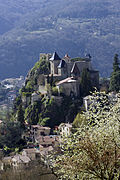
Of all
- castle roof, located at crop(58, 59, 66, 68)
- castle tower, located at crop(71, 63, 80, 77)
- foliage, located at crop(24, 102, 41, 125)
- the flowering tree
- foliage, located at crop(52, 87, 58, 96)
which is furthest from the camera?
castle roof, located at crop(58, 59, 66, 68)

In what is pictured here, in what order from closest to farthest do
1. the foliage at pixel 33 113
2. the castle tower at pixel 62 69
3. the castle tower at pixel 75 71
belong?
the castle tower at pixel 75 71, the foliage at pixel 33 113, the castle tower at pixel 62 69

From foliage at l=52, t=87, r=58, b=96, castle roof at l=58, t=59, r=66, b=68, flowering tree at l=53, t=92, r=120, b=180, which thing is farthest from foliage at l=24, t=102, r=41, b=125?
flowering tree at l=53, t=92, r=120, b=180

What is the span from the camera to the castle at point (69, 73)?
7644cm

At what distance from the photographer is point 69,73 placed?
81.9m

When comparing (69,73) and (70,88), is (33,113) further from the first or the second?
(69,73)

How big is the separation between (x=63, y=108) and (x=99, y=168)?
183 feet

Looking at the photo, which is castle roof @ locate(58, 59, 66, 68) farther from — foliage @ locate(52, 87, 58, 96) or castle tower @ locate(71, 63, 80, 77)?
foliage @ locate(52, 87, 58, 96)

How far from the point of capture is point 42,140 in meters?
72.8

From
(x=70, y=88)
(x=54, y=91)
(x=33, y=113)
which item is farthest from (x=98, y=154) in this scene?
(x=33, y=113)

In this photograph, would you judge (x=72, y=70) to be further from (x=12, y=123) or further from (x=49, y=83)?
(x=12, y=123)

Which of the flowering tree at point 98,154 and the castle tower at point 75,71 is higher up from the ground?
the castle tower at point 75,71

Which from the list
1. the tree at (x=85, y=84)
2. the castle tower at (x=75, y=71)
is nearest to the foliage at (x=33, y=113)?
the castle tower at (x=75, y=71)

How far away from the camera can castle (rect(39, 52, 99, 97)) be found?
76438 mm

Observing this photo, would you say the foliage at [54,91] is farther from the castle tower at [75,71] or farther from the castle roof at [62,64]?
the castle roof at [62,64]
